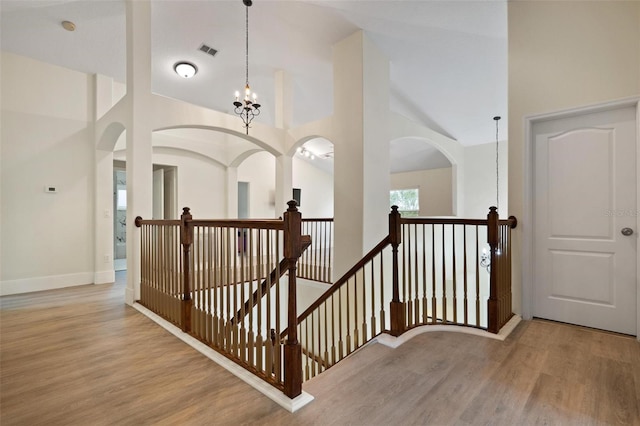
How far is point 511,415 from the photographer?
61.7 inches

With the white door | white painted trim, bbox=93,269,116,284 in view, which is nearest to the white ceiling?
the white door

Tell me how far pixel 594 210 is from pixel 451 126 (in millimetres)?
4497

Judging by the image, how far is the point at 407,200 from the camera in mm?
9250

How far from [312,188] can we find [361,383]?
25.7 feet

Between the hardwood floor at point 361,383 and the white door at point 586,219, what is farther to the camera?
the white door at point 586,219

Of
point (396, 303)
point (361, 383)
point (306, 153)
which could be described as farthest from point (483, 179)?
point (361, 383)

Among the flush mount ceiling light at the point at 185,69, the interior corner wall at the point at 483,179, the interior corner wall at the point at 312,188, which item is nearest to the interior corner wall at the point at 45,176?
the flush mount ceiling light at the point at 185,69

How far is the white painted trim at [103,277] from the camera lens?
487 cm

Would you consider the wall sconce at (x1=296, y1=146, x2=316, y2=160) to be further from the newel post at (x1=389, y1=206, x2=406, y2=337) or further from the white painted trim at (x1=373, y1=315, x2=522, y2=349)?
the white painted trim at (x1=373, y1=315, x2=522, y2=349)

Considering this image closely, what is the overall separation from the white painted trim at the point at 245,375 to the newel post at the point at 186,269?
0.14 m

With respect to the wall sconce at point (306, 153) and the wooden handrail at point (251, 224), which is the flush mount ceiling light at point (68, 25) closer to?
the wooden handrail at point (251, 224)

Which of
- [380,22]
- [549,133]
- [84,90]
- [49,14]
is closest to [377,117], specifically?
[380,22]

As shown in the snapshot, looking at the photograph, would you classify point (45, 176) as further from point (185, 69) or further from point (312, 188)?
point (312, 188)

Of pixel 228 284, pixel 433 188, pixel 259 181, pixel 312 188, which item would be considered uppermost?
pixel 259 181
